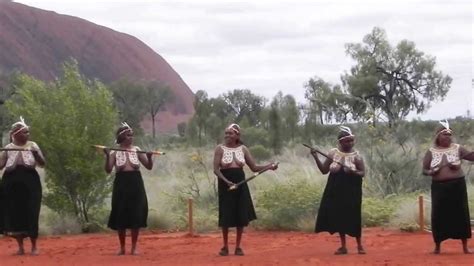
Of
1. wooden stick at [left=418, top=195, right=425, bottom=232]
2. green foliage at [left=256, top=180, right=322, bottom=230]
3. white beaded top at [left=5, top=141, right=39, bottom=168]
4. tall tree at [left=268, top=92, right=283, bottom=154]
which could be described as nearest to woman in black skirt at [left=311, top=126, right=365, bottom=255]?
wooden stick at [left=418, top=195, right=425, bottom=232]

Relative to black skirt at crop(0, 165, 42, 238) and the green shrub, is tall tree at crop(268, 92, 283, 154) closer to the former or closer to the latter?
the green shrub

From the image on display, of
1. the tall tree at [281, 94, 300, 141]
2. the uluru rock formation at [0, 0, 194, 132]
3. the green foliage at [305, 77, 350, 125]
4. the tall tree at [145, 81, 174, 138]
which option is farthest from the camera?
the uluru rock formation at [0, 0, 194, 132]

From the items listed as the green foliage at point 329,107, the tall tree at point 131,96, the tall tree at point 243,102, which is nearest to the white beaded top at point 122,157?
the green foliage at point 329,107

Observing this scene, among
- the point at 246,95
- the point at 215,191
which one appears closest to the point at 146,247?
the point at 215,191

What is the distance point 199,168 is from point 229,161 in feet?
54.5

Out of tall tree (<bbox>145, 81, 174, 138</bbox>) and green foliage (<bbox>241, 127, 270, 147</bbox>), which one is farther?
tall tree (<bbox>145, 81, 174, 138</bbox>)

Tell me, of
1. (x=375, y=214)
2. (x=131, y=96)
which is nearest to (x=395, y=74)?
(x=131, y=96)

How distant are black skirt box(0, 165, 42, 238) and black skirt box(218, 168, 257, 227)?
285 centimetres

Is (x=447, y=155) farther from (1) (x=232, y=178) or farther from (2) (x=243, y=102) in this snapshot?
(2) (x=243, y=102)

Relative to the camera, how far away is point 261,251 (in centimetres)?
1484

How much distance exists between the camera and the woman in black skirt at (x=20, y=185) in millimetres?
13984

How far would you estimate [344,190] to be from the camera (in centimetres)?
1373

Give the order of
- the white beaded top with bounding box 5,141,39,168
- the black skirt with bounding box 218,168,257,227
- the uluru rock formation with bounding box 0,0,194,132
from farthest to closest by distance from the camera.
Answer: the uluru rock formation with bounding box 0,0,194,132, the white beaded top with bounding box 5,141,39,168, the black skirt with bounding box 218,168,257,227

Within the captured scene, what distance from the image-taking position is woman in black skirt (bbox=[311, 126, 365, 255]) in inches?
537
